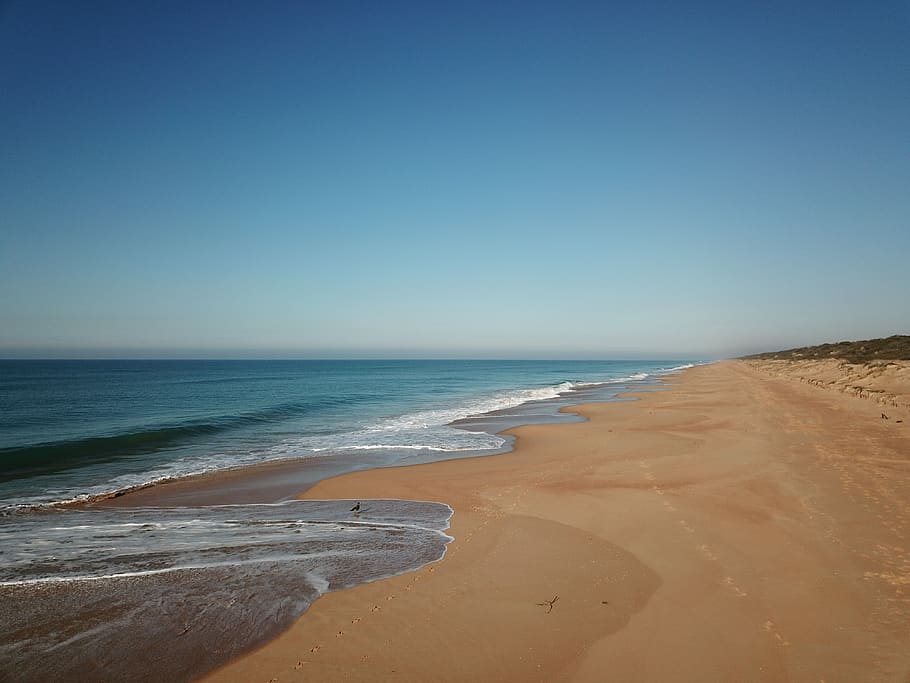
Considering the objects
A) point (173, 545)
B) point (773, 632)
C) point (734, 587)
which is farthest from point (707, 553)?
point (173, 545)

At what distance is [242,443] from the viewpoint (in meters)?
19.9

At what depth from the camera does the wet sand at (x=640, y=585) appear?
192 inches

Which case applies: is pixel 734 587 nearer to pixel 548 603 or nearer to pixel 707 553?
pixel 707 553

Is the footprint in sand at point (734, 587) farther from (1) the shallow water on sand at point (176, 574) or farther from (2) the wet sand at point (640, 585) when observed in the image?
(1) the shallow water on sand at point (176, 574)

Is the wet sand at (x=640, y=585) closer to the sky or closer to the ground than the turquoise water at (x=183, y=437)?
closer to the sky

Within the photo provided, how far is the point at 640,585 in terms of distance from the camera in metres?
6.56

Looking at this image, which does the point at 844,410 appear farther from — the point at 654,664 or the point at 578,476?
the point at 654,664

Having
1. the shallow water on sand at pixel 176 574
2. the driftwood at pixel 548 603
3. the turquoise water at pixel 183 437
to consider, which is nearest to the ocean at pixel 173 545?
the shallow water on sand at pixel 176 574

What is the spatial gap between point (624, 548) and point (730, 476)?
6253 millimetres

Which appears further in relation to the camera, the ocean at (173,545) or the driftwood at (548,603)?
the driftwood at (548,603)

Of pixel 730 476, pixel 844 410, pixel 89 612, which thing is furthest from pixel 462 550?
pixel 844 410

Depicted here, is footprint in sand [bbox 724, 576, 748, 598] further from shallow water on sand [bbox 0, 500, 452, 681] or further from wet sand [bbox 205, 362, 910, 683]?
shallow water on sand [bbox 0, 500, 452, 681]

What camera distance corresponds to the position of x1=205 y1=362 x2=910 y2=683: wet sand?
4.88m

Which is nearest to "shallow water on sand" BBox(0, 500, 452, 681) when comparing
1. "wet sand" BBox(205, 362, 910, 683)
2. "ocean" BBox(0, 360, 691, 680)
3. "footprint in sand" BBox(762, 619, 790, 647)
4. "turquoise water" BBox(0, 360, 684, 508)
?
"ocean" BBox(0, 360, 691, 680)
